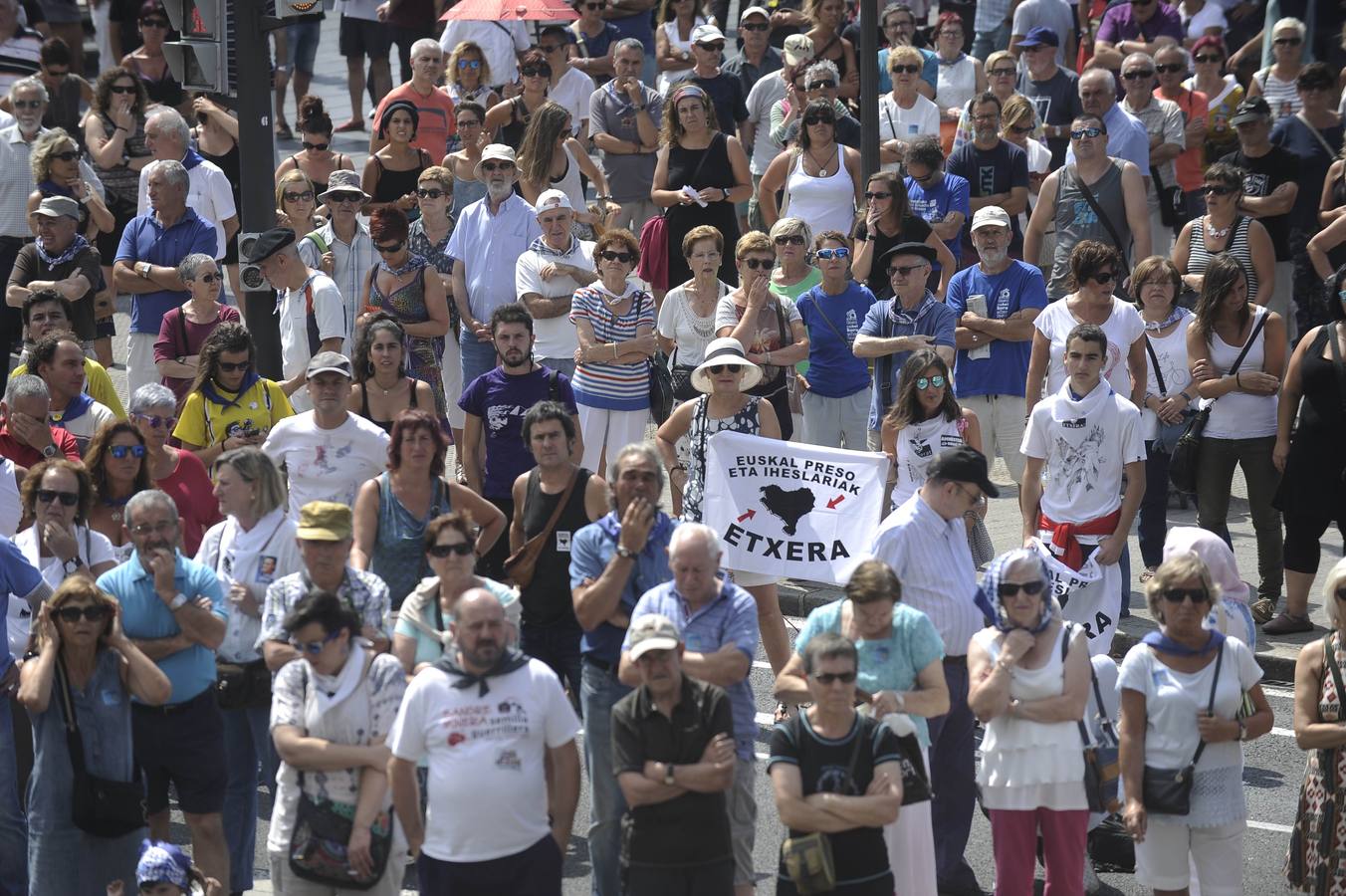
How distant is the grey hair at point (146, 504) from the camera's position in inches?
347

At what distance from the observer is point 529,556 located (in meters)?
9.53

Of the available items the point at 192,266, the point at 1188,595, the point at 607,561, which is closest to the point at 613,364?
the point at 192,266

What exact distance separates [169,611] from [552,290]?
5118 mm

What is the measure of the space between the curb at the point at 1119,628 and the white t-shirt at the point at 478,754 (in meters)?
4.33

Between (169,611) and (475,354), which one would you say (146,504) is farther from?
(475,354)

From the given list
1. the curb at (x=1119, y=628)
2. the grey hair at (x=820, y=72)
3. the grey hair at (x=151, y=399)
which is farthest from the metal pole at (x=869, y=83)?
the grey hair at (x=151, y=399)

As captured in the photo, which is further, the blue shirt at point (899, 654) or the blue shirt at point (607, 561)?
the blue shirt at point (607, 561)

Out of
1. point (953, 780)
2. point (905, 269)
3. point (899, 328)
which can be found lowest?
point (953, 780)

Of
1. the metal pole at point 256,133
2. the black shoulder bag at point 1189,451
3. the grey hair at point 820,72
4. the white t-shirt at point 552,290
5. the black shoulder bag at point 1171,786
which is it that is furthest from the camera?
the grey hair at point 820,72

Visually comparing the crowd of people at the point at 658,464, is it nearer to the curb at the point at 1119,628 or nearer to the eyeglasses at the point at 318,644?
the eyeglasses at the point at 318,644

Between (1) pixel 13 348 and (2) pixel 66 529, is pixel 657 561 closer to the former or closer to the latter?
(2) pixel 66 529

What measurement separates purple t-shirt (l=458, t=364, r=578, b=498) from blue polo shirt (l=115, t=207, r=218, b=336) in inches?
138

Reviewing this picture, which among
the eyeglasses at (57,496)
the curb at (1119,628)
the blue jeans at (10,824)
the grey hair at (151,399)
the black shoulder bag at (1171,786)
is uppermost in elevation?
the eyeglasses at (57,496)

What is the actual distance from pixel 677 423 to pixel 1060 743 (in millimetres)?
3476
